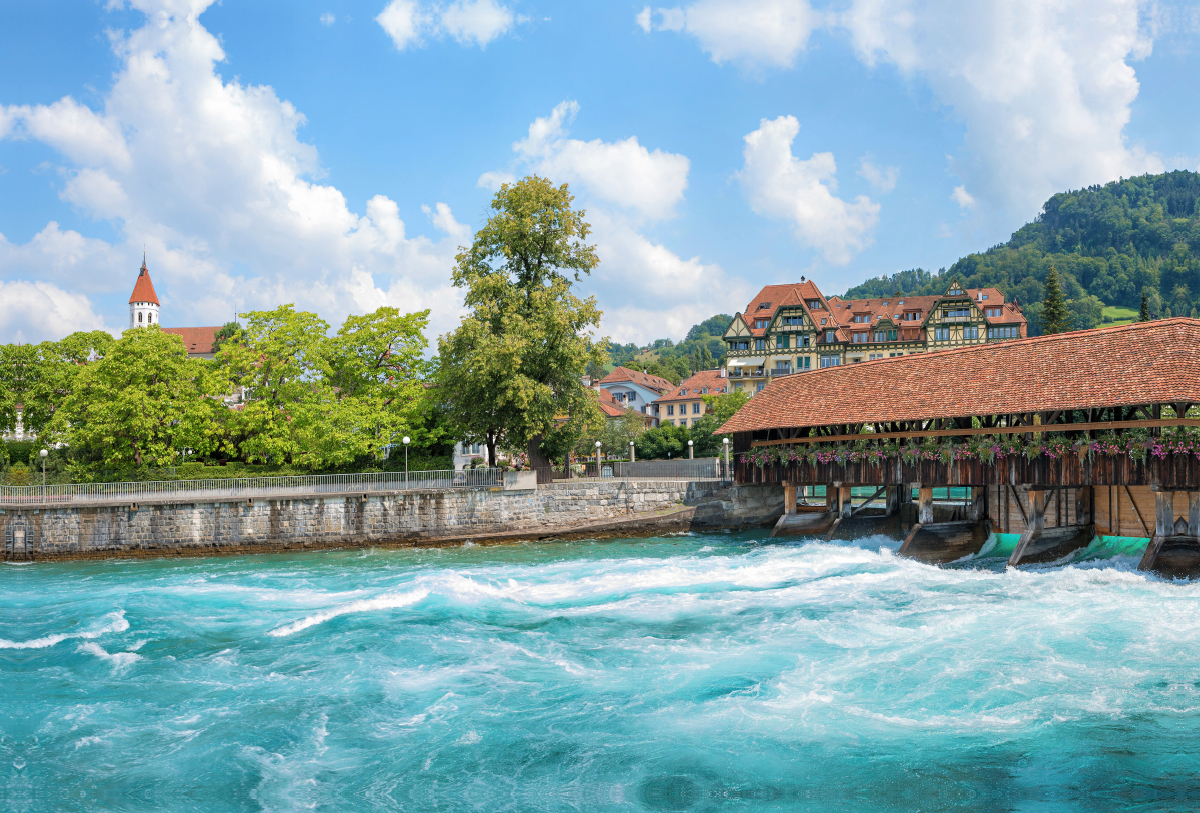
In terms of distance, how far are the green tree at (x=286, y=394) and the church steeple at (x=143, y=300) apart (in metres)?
73.8

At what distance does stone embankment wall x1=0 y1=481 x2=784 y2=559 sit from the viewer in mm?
26141

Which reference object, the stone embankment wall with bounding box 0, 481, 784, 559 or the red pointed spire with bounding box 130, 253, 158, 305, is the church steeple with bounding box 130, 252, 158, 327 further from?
the stone embankment wall with bounding box 0, 481, 784, 559

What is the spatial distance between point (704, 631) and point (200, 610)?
10275 millimetres

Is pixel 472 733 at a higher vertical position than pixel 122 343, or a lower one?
lower

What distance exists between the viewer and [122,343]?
31.5 meters

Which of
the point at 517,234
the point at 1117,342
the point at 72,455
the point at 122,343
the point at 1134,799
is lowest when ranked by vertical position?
the point at 1134,799

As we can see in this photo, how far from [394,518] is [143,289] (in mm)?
83609

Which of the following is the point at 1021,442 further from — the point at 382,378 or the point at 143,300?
the point at 143,300

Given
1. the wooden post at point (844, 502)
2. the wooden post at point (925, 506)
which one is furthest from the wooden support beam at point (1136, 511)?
the wooden post at point (844, 502)

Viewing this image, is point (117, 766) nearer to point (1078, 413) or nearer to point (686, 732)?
point (686, 732)

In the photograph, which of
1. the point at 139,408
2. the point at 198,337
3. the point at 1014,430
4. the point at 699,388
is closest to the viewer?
the point at 1014,430

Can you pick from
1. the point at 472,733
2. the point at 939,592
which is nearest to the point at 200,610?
the point at 472,733

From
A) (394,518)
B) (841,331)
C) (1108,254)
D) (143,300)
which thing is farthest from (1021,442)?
(1108,254)

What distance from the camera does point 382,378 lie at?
105 ft
